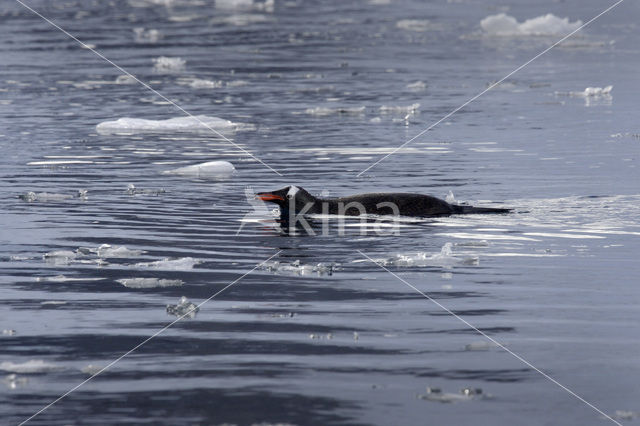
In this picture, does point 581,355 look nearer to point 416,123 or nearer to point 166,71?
point 416,123

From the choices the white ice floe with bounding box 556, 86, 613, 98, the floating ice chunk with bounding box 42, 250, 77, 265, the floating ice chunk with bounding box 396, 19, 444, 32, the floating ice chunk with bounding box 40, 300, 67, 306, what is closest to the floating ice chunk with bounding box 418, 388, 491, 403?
the floating ice chunk with bounding box 40, 300, 67, 306


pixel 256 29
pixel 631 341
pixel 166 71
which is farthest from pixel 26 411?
pixel 256 29

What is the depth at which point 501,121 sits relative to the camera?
19703mm

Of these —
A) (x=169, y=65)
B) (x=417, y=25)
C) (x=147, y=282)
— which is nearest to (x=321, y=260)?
A: (x=147, y=282)

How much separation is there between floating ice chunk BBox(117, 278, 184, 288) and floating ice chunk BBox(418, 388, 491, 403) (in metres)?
2.96

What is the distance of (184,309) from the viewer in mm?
7508

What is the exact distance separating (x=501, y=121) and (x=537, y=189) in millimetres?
6765

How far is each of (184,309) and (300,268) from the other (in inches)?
64.0

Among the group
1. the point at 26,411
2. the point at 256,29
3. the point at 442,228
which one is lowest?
the point at 26,411

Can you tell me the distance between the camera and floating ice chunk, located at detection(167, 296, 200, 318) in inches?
294

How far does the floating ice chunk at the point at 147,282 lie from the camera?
8.31 m

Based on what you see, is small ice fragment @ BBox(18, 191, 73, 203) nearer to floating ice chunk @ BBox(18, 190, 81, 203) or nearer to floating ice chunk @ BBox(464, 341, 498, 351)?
floating ice chunk @ BBox(18, 190, 81, 203)

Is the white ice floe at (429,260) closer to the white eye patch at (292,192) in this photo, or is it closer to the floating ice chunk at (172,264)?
the floating ice chunk at (172,264)

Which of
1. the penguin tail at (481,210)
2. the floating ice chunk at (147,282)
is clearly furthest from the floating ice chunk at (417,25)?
the floating ice chunk at (147,282)
